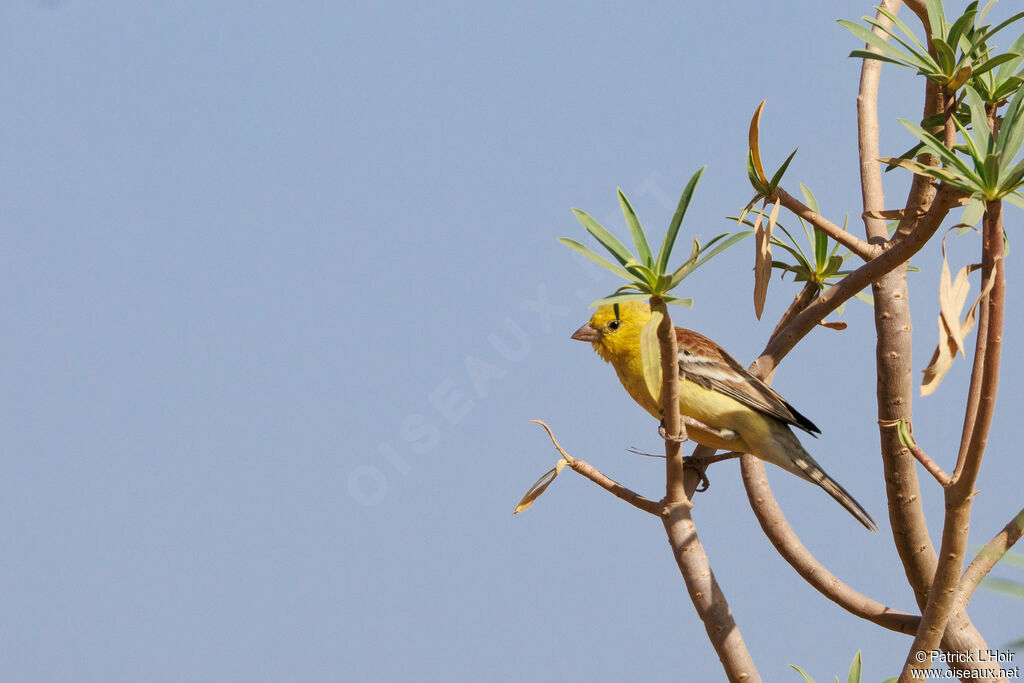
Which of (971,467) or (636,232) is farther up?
(636,232)

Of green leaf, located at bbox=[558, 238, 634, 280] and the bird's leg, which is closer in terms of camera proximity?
green leaf, located at bbox=[558, 238, 634, 280]

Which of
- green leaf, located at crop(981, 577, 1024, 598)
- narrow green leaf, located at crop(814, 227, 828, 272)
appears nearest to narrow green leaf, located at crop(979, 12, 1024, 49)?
narrow green leaf, located at crop(814, 227, 828, 272)

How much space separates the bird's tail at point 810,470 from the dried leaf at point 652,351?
2075mm

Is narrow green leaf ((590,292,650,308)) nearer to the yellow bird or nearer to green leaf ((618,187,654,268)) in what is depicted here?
green leaf ((618,187,654,268))

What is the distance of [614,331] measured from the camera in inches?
184

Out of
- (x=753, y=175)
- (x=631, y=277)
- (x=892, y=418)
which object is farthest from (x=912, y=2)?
(x=631, y=277)

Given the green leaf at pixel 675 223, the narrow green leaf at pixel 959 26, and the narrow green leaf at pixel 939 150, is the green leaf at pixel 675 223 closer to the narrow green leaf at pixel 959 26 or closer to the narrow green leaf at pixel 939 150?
the narrow green leaf at pixel 939 150

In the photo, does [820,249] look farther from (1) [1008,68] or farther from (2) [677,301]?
(2) [677,301]

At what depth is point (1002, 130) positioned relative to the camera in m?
2.20

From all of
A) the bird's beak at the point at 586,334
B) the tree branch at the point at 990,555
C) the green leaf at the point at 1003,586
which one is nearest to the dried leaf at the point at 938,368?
the tree branch at the point at 990,555

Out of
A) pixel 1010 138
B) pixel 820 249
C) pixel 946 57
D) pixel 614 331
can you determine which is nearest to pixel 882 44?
pixel 946 57

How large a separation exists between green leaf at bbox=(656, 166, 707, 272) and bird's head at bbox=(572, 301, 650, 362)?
7.82ft

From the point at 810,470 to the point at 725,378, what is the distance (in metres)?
0.53

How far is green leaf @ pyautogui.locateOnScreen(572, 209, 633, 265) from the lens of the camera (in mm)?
2172
